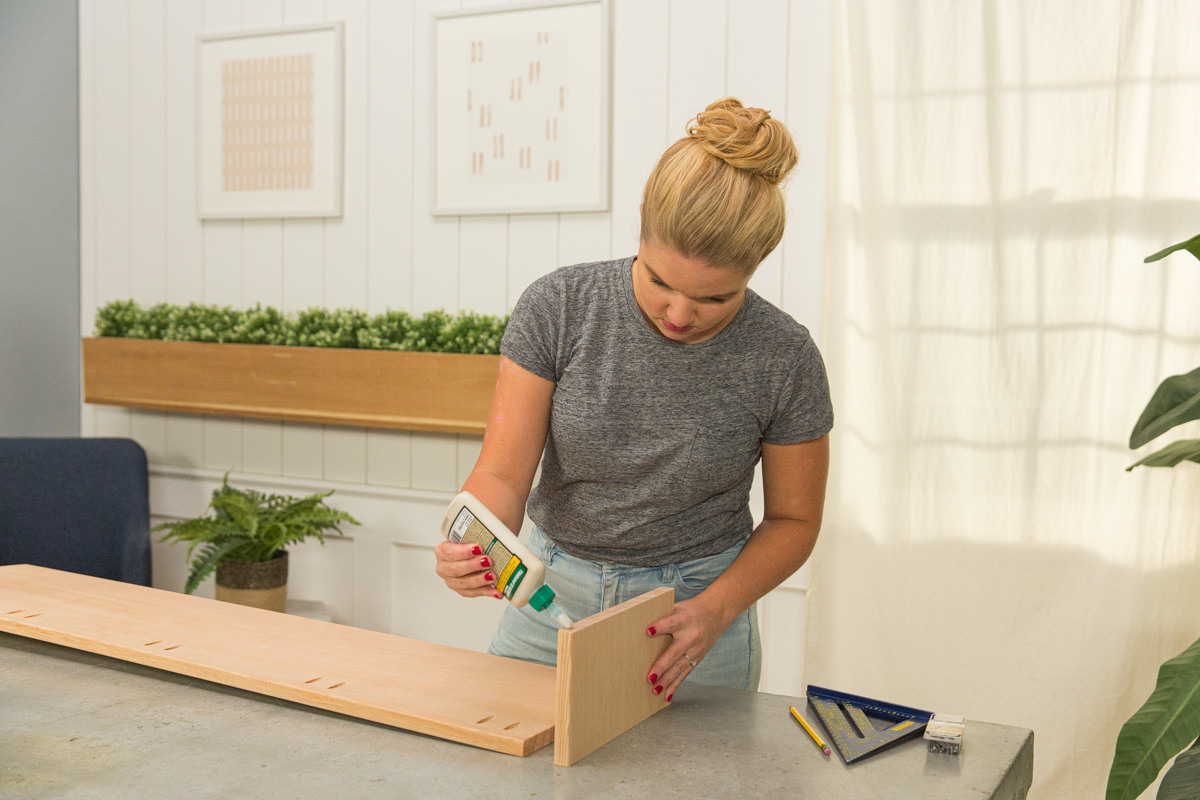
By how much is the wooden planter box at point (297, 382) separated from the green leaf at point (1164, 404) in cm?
146

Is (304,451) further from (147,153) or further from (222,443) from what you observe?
(147,153)

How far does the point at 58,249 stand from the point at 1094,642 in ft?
10.1

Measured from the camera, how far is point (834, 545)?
245cm

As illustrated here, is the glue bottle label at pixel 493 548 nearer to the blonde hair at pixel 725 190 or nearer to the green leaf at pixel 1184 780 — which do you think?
the blonde hair at pixel 725 190

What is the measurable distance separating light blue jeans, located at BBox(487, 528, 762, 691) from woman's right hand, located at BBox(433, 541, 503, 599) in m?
0.33

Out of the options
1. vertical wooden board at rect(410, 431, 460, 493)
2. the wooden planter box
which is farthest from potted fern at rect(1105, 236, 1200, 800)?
vertical wooden board at rect(410, 431, 460, 493)

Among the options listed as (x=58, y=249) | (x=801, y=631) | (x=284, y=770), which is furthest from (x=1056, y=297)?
Answer: (x=58, y=249)

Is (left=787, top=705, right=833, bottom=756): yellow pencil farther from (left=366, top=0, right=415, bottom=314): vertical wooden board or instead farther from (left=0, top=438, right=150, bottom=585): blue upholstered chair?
(left=0, top=438, right=150, bottom=585): blue upholstered chair

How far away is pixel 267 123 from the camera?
2.98 m

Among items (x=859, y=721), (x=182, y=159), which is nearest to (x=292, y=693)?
(x=859, y=721)

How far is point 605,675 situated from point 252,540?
1.83m

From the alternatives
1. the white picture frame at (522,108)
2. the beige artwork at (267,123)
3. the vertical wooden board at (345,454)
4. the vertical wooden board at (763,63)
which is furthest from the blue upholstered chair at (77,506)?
the vertical wooden board at (763,63)

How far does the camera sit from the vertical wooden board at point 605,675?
1.07m

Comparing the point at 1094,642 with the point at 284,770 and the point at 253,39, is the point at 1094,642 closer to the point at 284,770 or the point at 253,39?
the point at 284,770
